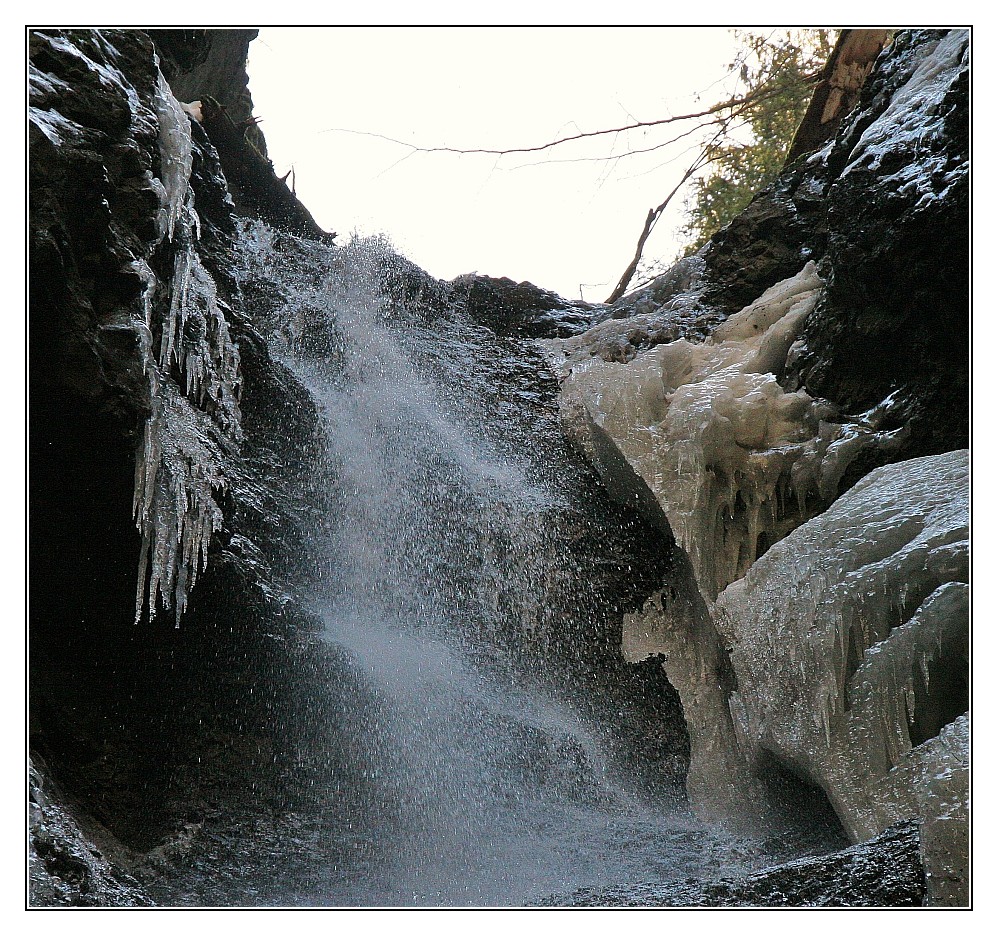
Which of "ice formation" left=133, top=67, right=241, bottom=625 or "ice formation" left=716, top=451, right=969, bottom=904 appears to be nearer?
"ice formation" left=716, top=451, right=969, bottom=904

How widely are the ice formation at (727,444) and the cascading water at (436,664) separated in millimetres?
630

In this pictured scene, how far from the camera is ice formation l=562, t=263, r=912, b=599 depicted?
10.6ft

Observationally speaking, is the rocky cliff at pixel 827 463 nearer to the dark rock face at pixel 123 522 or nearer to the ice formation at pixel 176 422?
the dark rock face at pixel 123 522

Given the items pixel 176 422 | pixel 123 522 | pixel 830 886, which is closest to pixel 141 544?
pixel 123 522

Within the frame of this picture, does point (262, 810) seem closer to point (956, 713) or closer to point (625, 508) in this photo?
point (625, 508)

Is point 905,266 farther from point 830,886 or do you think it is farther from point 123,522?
point 123,522

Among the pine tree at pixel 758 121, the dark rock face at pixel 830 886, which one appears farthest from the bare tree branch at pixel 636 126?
the dark rock face at pixel 830 886

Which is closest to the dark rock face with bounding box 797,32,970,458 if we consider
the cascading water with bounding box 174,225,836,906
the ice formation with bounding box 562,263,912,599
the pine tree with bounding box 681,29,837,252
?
the ice formation with bounding box 562,263,912,599

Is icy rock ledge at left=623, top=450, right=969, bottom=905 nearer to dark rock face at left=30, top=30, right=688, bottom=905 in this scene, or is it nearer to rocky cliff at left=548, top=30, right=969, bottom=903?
rocky cliff at left=548, top=30, right=969, bottom=903

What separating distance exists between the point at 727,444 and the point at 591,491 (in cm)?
87

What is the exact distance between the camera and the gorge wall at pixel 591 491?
2.29m

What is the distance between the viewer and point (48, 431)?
2.45 metres

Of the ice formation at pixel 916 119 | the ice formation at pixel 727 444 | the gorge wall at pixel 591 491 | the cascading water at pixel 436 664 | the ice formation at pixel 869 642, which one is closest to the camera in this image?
the ice formation at pixel 869 642

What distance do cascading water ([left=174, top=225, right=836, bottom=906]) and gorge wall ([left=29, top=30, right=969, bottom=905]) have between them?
9 centimetres
